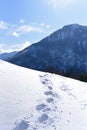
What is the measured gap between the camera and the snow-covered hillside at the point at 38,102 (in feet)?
37.8

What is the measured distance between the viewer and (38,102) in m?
13.4

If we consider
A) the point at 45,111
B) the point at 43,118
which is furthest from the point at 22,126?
the point at 45,111

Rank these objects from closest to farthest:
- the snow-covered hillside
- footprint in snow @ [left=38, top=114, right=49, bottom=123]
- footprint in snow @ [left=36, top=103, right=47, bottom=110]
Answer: the snow-covered hillside → footprint in snow @ [left=38, top=114, right=49, bottom=123] → footprint in snow @ [left=36, top=103, right=47, bottom=110]

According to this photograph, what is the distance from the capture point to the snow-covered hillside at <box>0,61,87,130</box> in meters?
11.5

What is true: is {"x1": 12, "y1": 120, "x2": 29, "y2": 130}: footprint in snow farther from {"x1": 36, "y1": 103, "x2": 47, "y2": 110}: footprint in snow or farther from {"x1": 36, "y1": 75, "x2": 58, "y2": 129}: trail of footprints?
{"x1": 36, "y1": 103, "x2": 47, "y2": 110}: footprint in snow

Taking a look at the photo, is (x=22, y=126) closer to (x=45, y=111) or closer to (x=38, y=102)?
(x=45, y=111)

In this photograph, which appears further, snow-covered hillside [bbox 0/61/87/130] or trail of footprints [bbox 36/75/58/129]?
trail of footprints [bbox 36/75/58/129]

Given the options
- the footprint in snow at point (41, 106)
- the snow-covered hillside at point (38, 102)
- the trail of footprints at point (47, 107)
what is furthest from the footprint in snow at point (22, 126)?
the footprint in snow at point (41, 106)

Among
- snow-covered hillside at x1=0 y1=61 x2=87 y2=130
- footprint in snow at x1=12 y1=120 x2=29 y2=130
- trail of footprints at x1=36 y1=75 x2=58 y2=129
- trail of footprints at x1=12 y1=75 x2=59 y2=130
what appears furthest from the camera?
trail of footprints at x1=36 y1=75 x2=58 y2=129

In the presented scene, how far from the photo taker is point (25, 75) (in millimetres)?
16828

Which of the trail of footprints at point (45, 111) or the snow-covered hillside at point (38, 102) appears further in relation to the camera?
the snow-covered hillside at point (38, 102)

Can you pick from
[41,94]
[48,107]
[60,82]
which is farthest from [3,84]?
[60,82]

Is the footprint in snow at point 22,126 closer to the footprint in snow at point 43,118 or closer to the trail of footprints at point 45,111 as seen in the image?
the trail of footprints at point 45,111

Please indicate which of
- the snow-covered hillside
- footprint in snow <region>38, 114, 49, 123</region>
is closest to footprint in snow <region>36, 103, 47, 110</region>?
the snow-covered hillside
